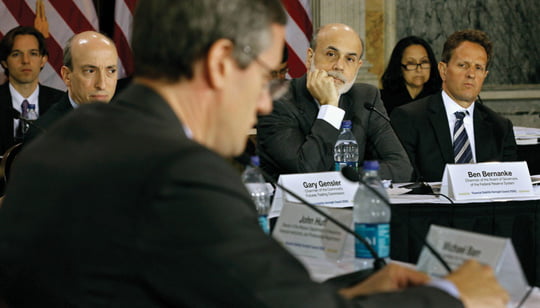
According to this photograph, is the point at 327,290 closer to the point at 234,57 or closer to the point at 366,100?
the point at 234,57

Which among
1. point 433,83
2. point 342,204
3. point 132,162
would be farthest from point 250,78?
point 433,83

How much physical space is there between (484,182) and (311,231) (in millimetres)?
1276

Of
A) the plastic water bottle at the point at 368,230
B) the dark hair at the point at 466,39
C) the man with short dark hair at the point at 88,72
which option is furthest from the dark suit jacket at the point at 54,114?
the dark hair at the point at 466,39

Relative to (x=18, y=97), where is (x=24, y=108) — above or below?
below

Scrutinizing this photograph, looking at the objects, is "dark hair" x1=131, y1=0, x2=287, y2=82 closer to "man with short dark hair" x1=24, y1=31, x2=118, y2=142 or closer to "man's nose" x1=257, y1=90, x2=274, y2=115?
"man's nose" x1=257, y1=90, x2=274, y2=115

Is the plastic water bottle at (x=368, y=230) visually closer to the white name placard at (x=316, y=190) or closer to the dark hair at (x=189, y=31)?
the white name placard at (x=316, y=190)

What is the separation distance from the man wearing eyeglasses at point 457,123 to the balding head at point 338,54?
0.43 meters

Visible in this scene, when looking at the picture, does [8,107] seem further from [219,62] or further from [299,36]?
[219,62]

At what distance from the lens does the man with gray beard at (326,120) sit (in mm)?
3518

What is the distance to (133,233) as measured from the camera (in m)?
0.99

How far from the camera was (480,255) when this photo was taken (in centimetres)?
141

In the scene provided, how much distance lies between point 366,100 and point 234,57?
2.75 meters

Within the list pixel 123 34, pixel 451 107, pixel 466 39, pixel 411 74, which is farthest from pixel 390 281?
pixel 123 34

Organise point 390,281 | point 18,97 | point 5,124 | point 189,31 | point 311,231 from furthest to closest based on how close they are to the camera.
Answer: point 18,97 → point 5,124 → point 311,231 → point 390,281 → point 189,31
